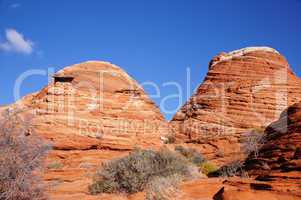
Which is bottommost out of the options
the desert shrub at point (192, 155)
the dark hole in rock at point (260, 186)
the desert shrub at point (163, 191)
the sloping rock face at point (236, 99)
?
the desert shrub at point (192, 155)

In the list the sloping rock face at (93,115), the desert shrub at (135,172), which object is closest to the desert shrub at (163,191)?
the desert shrub at (135,172)

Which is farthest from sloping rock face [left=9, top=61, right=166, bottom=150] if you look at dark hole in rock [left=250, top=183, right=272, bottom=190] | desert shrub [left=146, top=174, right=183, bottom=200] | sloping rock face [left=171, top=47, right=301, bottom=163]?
dark hole in rock [left=250, top=183, right=272, bottom=190]

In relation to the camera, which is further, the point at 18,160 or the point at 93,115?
the point at 93,115

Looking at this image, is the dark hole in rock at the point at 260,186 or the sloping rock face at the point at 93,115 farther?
the sloping rock face at the point at 93,115

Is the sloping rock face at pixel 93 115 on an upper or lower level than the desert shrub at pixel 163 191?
upper

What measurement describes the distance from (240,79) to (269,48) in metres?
4.51

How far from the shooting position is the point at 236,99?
27.1 m

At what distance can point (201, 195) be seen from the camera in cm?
828

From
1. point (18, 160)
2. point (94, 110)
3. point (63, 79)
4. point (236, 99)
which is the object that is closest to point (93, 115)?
point (94, 110)

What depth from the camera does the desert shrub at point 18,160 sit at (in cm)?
593

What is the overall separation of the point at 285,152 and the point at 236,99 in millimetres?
18185

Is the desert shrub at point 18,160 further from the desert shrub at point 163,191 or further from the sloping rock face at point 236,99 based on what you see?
the sloping rock face at point 236,99

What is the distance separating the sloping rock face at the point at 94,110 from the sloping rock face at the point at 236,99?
10.4 ft

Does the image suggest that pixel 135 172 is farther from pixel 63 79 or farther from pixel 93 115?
pixel 63 79
